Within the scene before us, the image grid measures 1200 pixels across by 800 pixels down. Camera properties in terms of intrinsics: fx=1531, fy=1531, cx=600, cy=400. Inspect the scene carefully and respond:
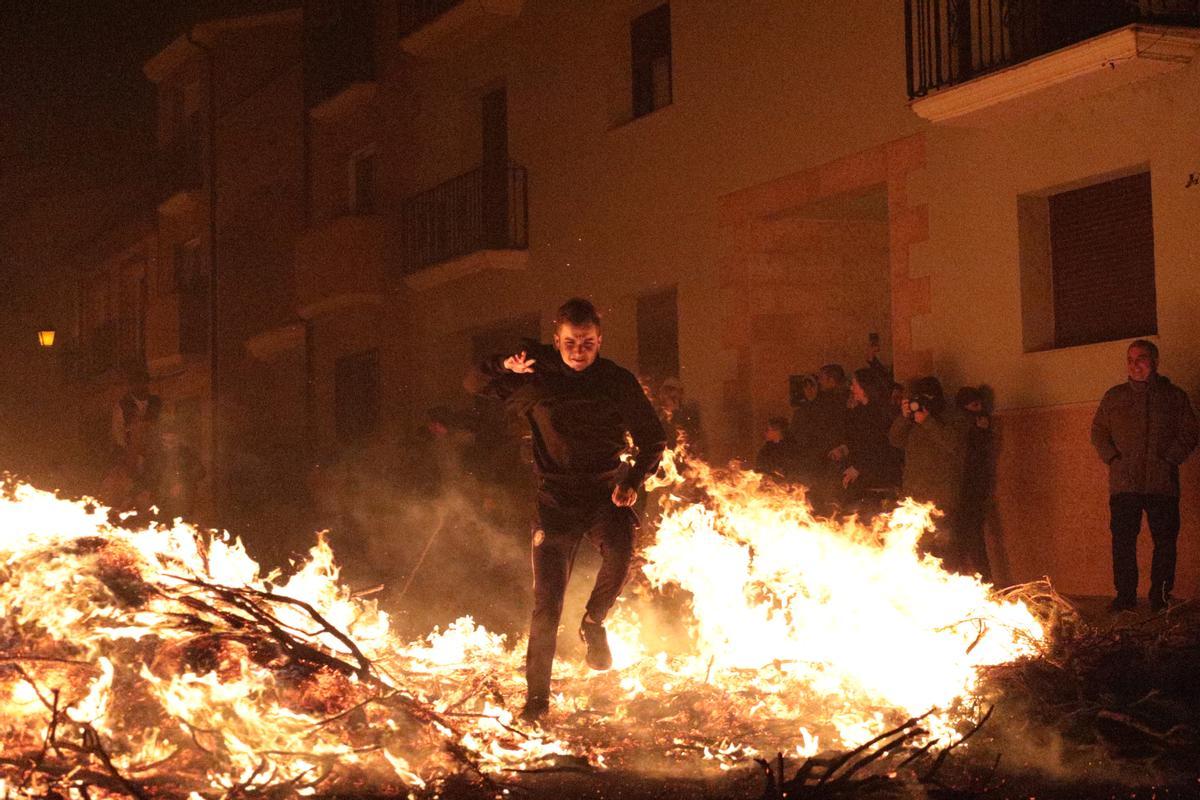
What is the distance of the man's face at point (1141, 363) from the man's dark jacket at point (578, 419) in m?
4.50

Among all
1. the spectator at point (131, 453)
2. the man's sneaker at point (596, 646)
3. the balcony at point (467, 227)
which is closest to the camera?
the man's sneaker at point (596, 646)

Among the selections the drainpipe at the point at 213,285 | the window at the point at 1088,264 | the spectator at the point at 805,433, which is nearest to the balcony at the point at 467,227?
the spectator at the point at 805,433

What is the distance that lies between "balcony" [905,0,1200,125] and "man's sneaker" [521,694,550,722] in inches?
268

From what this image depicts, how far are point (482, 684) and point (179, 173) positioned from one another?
2693 centimetres

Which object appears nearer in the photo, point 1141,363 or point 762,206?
point 1141,363

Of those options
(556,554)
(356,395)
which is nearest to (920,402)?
(556,554)

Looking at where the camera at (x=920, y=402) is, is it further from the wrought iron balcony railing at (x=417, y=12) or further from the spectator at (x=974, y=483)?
the wrought iron balcony railing at (x=417, y=12)

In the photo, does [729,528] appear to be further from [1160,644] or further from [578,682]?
[1160,644]

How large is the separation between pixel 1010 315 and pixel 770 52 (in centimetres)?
406

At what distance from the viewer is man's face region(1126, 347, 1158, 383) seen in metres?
10.3

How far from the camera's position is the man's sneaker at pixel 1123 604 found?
10312 mm

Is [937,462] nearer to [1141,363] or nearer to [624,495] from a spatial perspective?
[1141,363]

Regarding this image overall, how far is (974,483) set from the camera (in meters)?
11.6

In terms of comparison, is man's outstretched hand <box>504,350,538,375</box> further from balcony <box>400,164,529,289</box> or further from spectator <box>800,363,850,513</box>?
balcony <box>400,164,529,289</box>
